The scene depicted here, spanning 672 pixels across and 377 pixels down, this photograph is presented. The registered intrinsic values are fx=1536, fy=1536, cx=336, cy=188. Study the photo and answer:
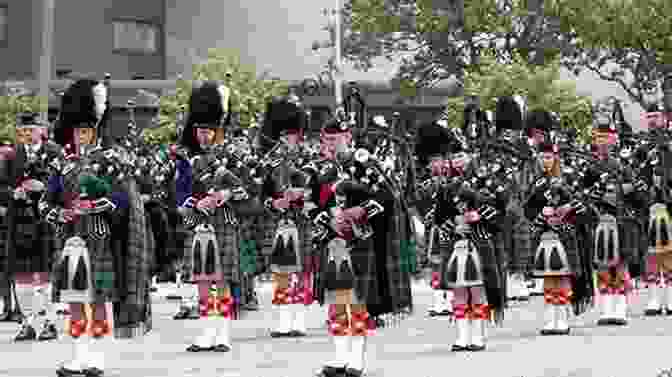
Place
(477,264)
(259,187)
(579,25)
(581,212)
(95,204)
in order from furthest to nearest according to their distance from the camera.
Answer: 1. (579,25)
2. (259,187)
3. (581,212)
4. (477,264)
5. (95,204)

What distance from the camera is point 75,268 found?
1112 cm

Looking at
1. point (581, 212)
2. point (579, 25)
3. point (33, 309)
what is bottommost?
point (33, 309)

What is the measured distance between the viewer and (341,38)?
40750mm

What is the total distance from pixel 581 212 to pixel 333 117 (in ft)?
12.2

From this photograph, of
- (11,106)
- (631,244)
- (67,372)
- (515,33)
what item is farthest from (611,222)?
Answer: (11,106)

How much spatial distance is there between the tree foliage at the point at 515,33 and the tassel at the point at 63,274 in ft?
86.9

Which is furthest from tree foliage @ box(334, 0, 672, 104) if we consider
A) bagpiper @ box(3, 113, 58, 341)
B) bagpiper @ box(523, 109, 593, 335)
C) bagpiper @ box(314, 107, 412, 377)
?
bagpiper @ box(314, 107, 412, 377)

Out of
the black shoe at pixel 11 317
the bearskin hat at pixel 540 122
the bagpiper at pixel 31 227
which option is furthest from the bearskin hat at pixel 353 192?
the black shoe at pixel 11 317

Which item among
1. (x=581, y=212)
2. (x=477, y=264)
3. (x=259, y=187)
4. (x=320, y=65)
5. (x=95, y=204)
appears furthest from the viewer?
(x=320, y=65)

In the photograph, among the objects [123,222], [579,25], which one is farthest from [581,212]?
[579,25]

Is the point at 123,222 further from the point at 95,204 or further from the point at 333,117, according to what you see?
the point at 333,117

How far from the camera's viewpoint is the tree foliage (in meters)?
36.4

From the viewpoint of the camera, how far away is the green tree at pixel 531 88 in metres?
33.9

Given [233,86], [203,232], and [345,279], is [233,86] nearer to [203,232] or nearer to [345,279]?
[203,232]
